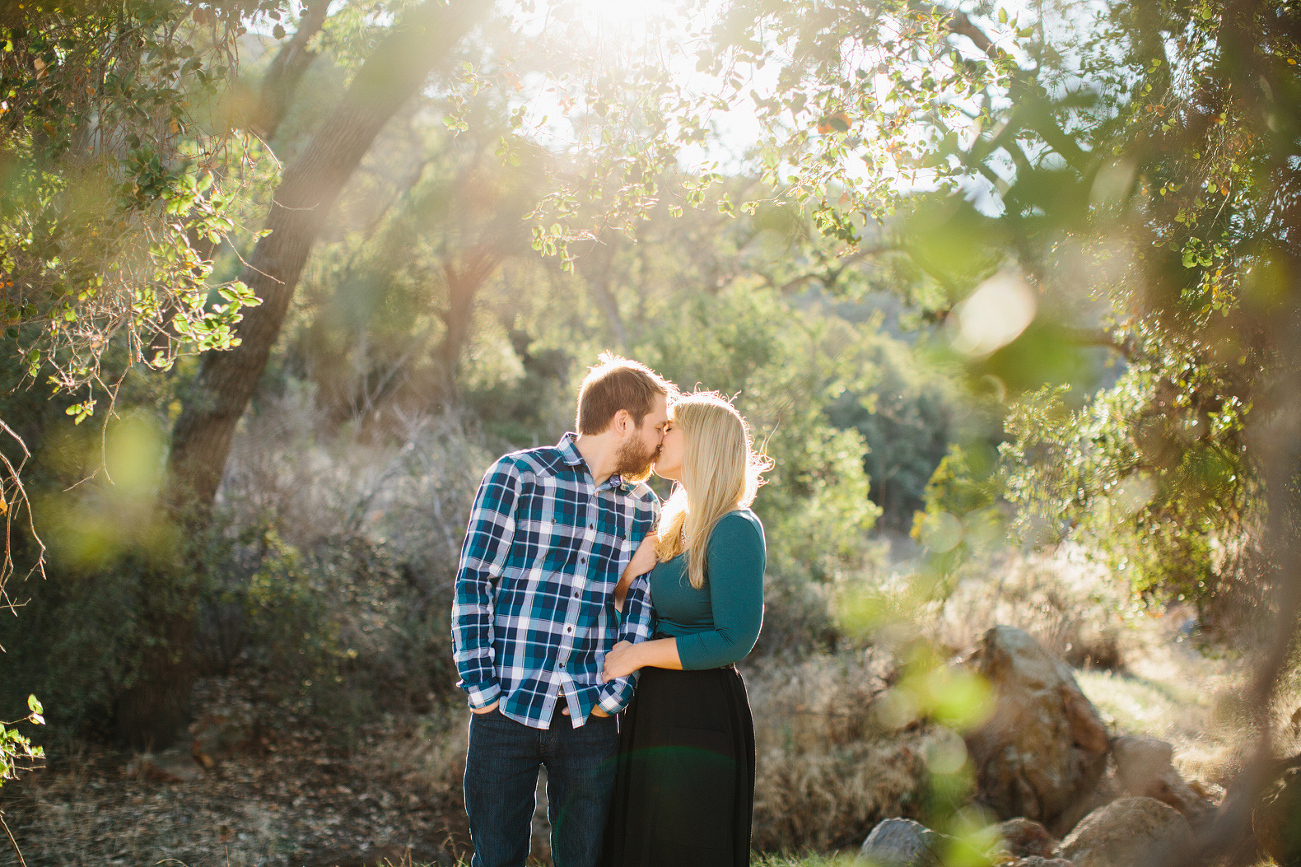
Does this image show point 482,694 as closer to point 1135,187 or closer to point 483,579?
point 483,579

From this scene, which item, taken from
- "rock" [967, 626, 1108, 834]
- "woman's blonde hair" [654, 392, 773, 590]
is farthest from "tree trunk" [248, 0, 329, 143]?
"rock" [967, 626, 1108, 834]

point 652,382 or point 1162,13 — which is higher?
point 1162,13

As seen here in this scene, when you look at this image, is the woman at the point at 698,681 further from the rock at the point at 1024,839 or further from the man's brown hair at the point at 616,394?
the rock at the point at 1024,839

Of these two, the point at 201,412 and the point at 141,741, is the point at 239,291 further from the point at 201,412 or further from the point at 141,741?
the point at 141,741

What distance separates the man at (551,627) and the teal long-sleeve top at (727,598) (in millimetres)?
229

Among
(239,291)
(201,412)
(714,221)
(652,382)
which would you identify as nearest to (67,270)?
(239,291)

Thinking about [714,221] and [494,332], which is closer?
[714,221]

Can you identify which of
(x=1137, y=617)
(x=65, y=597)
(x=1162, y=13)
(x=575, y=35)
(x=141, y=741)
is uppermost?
(x=1162, y=13)

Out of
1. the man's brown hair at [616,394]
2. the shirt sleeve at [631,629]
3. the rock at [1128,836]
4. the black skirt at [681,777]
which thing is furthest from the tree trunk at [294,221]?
the rock at [1128,836]

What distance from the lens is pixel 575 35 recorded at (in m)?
3.67

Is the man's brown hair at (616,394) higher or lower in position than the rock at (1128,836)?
higher

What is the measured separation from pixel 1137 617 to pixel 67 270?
19.7ft

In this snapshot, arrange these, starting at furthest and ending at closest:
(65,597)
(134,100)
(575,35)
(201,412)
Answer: (201,412) → (65,597) → (575,35) → (134,100)

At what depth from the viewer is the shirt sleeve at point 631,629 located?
239 centimetres
